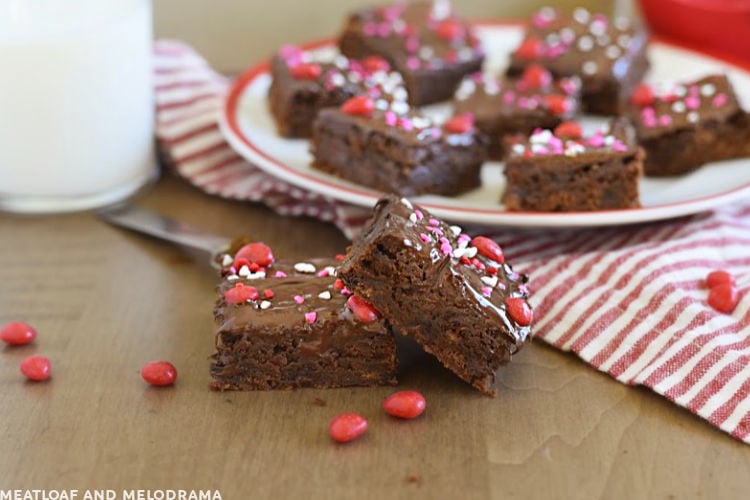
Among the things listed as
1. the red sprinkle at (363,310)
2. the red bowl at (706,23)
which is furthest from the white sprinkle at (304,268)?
the red bowl at (706,23)

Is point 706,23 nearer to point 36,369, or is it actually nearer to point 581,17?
point 581,17

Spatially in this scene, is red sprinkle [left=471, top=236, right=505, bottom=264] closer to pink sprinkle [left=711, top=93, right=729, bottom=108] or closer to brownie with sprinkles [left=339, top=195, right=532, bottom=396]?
brownie with sprinkles [left=339, top=195, right=532, bottom=396]

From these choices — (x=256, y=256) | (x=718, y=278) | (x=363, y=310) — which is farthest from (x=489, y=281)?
(x=718, y=278)

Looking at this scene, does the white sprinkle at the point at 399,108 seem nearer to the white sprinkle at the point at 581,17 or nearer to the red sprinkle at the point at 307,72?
the red sprinkle at the point at 307,72

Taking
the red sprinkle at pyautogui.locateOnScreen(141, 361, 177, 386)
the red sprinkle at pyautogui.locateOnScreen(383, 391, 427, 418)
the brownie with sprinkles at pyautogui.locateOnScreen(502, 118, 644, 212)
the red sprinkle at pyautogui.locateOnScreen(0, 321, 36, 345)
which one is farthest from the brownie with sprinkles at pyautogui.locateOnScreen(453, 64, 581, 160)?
the red sprinkle at pyautogui.locateOnScreen(0, 321, 36, 345)

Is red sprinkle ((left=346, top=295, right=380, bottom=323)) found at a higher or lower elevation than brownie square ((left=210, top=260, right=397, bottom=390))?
higher

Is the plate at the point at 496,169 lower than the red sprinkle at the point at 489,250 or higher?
lower
